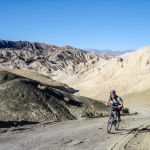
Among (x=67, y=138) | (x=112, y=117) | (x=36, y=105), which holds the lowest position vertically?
(x=67, y=138)

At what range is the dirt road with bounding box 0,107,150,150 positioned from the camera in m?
16.0

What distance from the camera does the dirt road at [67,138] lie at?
16.0 metres

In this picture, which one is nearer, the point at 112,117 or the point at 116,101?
the point at 116,101

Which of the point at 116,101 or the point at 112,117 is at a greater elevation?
the point at 116,101

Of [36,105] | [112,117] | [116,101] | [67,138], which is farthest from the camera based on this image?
[36,105]

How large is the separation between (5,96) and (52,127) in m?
11.1

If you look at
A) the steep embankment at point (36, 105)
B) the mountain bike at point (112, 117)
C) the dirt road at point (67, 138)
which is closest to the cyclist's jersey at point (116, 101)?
the mountain bike at point (112, 117)

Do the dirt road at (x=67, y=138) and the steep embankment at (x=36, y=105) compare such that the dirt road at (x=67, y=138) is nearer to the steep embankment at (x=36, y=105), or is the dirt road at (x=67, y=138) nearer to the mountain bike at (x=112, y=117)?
the mountain bike at (x=112, y=117)

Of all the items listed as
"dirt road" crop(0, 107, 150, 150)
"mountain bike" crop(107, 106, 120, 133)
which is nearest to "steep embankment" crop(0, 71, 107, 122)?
"dirt road" crop(0, 107, 150, 150)

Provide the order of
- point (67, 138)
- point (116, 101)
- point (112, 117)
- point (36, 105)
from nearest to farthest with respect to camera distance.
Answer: point (67, 138), point (116, 101), point (112, 117), point (36, 105)

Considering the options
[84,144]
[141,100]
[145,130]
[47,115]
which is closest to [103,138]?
[84,144]

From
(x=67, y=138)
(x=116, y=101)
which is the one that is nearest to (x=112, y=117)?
(x=116, y=101)

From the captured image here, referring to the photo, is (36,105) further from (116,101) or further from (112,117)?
(116,101)

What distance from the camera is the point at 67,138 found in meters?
18.0
